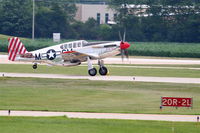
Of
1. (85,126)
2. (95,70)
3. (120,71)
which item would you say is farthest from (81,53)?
(85,126)

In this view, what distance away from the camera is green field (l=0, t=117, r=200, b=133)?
23.6 metres

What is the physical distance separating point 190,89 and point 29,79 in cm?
1205

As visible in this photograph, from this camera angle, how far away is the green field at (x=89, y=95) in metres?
29.9

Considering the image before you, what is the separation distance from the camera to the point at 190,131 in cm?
2362

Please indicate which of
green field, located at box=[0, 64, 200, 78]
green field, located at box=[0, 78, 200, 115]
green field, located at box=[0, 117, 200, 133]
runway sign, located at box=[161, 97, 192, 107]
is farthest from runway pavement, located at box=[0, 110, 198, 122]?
green field, located at box=[0, 64, 200, 78]

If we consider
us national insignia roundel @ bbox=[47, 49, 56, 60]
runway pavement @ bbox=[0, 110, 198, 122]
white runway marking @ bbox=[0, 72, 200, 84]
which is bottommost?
white runway marking @ bbox=[0, 72, 200, 84]

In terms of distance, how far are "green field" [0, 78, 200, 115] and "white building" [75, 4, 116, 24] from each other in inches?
3472

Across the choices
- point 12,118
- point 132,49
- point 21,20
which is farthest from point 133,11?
point 12,118

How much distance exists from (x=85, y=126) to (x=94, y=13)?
4265 inches

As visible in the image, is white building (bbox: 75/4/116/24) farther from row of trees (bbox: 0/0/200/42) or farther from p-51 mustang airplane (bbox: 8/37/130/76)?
p-51 mustang airplane (bbox: 8/37/130/76)

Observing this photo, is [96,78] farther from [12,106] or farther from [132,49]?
[132,49]

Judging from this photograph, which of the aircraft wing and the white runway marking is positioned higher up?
the aircraft wing

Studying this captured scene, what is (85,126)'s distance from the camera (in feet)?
79.7

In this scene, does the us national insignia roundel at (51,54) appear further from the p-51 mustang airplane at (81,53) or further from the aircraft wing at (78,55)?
the aircraft wing at (78,55)
